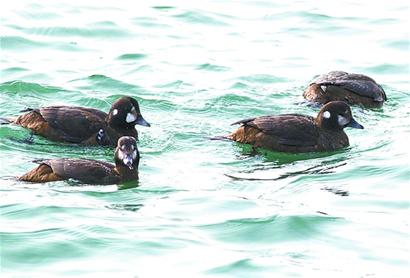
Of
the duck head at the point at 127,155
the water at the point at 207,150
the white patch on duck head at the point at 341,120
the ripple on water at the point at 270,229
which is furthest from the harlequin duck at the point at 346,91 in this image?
the ripple on water at the point at 270,229

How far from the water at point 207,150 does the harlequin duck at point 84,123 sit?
0.14 metres

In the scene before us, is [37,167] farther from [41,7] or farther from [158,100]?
[41,7]

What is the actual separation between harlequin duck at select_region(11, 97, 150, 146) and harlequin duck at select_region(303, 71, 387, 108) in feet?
10.1

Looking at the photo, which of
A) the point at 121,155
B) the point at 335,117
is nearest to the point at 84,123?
the point at 121,155

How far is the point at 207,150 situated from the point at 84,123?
1.49 metres

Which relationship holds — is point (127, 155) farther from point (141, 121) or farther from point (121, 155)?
point (141, 121)

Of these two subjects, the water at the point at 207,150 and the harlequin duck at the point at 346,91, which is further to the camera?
the harlequin duck at the point at 346,91

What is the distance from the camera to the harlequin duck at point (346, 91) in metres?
18.5

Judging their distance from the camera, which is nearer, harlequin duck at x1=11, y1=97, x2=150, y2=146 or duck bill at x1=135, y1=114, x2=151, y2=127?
harlequin duck at x1=11, y1=97, x2=150, y2=146

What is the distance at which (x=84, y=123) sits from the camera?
16.2m

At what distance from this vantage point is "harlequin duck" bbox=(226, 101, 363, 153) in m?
16.1

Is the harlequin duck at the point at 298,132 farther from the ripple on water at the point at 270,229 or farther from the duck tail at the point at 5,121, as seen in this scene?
the ripple on water at the point at 270,229

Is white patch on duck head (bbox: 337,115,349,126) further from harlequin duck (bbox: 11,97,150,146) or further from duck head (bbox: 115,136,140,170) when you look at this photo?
duck head (bbox: 115,136,140,170)

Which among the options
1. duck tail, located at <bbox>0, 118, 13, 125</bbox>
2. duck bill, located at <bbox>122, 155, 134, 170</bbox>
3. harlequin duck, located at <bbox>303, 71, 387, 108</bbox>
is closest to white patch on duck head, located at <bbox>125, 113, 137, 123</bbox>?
duck tail, located at <bbox>0, 118, 13, 125</bbox>
